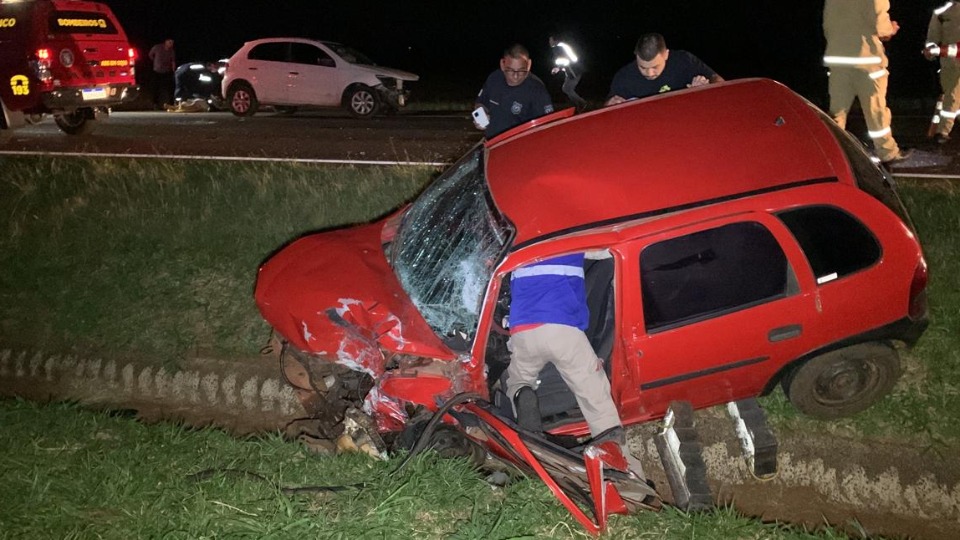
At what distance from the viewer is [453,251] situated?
13.6 feet

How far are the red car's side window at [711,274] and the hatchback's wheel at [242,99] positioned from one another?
13.2 m

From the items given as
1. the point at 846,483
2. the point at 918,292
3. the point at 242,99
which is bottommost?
the point at 242,99

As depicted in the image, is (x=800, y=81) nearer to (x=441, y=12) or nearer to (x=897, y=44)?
(x=897, y=44)

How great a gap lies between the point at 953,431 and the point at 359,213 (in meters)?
4.90

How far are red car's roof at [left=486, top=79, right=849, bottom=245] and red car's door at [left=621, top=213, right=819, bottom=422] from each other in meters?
0.21

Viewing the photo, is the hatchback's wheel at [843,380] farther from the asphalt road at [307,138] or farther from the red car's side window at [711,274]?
the asphalt road at [307,138]

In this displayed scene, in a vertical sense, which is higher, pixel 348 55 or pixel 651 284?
pixel 651 284

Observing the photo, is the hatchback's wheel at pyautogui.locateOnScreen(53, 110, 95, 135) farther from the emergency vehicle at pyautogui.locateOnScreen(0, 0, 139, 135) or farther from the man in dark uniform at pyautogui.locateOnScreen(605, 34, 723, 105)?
the man in dark uniform at pyautogui.locateOnScreen(605, 34, 723, 105)

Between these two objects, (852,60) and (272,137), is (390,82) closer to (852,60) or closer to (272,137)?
(272,137)

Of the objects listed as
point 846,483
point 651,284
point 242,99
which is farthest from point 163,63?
point 846,483

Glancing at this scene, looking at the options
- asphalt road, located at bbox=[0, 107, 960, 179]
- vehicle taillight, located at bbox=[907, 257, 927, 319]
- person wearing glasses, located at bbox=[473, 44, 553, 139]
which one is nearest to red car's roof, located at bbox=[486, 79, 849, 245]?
vehicle taillight, located at bbox=[907, 257, 927, 319]

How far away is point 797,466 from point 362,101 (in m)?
11.8

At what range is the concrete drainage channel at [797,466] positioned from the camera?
4203 mm

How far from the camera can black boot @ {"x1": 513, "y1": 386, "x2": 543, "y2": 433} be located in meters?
4.03
